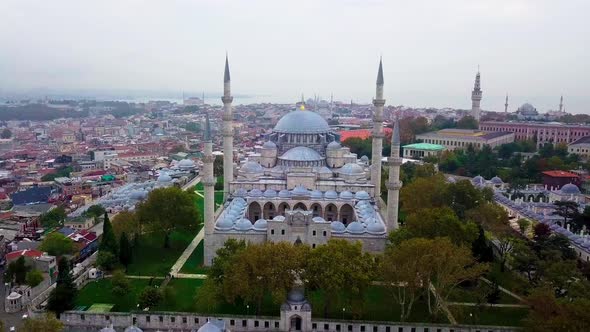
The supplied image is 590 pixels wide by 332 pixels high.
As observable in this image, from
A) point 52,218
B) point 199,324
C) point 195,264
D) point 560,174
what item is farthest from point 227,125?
point 560,174

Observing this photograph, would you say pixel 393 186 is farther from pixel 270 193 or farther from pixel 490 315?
pixel 490 315

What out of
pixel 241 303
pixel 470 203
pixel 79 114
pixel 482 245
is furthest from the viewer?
pixel 79 114

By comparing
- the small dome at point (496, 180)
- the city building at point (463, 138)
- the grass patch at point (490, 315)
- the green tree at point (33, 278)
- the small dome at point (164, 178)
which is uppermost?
the city building at point (463, 138)

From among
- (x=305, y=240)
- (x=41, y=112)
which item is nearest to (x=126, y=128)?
(x=41, y=112)

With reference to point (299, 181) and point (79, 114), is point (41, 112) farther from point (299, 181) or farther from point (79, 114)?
point (299, 181)

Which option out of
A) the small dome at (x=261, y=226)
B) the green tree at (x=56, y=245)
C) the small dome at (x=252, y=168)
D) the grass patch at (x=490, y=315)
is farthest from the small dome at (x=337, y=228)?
the green tree at (x=56, y=245)

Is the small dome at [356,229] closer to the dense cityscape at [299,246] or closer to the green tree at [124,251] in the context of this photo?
the dense cityscape at [299,246]

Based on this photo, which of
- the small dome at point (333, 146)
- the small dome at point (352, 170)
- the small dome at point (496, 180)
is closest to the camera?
the small dome at point (352, 170)
